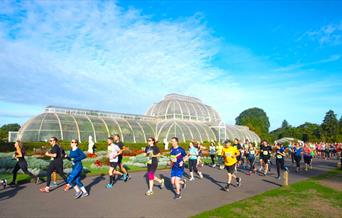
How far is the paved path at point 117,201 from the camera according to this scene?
8023 millimetres

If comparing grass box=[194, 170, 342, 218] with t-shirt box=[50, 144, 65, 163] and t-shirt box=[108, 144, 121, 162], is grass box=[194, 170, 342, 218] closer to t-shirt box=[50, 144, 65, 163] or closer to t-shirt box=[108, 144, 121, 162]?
t-shirt box=[108, 144, 121, 162]

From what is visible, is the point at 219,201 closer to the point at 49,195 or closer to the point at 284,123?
the point at 49,195

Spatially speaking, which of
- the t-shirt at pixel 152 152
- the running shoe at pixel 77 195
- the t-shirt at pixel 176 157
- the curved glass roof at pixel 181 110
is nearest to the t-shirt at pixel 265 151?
the t-shirt at pixel 176 157

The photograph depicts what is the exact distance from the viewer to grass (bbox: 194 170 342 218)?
8.03m

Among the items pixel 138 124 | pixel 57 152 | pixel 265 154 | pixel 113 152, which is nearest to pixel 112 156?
pixel 113 152

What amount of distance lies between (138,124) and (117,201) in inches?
1585

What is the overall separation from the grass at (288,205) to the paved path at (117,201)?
0.67 m

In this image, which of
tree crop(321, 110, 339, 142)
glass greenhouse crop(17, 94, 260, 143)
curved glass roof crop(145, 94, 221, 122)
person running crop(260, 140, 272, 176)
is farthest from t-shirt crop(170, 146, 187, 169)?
tree crop(321, 110, 339, 142)

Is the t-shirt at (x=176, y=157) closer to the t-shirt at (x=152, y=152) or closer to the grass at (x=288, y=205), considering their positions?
the t-shirt at (x=152, y=152)

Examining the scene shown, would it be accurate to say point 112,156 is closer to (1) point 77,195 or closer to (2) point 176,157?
(1) point 77,195

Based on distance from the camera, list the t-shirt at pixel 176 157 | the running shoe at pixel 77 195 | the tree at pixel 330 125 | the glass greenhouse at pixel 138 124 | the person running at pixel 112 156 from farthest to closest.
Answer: the tree at pixel 330 125
the glass greenhouse at pixel 138 124
the person running at pixel 112 156
the t-shirt at pixel 176 157
the running shoe at pixel 77 195

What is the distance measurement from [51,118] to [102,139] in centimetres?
754

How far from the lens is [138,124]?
4959 centimetres

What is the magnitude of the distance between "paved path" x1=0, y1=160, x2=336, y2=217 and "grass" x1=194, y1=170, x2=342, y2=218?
67 centimetres
